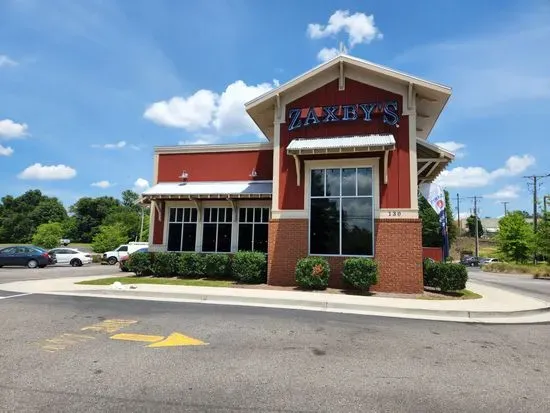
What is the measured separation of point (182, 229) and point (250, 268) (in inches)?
213

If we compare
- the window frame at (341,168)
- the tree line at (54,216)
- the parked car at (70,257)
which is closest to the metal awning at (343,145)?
the window frame at (341,168)

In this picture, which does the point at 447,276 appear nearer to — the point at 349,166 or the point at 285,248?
the point at 349,166

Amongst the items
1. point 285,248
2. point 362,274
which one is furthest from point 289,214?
point 362,274

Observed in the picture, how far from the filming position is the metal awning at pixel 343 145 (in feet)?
46.1

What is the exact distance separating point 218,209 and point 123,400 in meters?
15.1

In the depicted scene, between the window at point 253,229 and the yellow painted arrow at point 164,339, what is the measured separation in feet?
36.5

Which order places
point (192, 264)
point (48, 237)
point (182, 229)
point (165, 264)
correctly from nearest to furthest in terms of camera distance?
point (192, 264), point (165, 264), point (182, 229), point (48, 237)

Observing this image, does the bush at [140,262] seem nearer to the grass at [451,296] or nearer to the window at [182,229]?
the window at [182,229]

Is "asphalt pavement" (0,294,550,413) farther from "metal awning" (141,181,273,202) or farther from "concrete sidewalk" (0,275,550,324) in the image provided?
"metal awning" (141,181,273,202)

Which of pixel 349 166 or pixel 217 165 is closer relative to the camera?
pixel 349 166

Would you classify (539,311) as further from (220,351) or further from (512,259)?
(512,259)

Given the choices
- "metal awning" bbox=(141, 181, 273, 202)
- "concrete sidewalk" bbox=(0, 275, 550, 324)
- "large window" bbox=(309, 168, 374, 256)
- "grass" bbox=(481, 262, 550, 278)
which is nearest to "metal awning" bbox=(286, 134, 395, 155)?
"large window" bbox=(309, 168, 374, 256)

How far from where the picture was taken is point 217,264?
673 inches

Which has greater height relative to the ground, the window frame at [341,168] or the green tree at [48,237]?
the window frame at [341,168]
